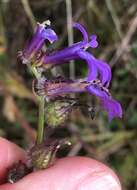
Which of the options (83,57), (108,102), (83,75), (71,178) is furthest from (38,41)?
(83,75)

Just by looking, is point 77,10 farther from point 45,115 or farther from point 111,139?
point 45,115

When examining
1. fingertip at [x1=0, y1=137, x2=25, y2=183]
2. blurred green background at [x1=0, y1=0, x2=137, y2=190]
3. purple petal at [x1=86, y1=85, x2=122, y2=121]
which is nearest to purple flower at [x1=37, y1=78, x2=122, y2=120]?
purple petal at [x1=86, y1=85, x2=122, y2=121]

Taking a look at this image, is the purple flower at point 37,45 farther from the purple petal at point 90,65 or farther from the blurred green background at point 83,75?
the blurred green background at point 83,75

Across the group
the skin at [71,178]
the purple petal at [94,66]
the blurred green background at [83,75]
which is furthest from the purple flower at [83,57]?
the blurred green background at [83,75]

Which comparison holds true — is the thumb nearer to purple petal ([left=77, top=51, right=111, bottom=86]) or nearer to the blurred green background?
purple petal ([left=77, top=51, right=111, bottom=86])

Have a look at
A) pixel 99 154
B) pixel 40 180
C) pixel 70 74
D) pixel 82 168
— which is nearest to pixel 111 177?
pixel 82 168

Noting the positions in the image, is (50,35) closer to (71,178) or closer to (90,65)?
(90,65)
